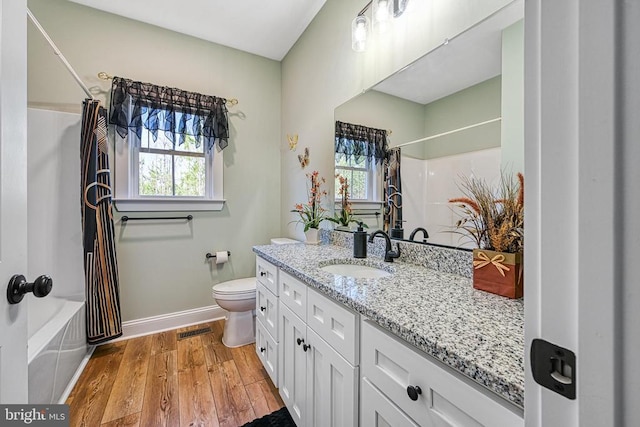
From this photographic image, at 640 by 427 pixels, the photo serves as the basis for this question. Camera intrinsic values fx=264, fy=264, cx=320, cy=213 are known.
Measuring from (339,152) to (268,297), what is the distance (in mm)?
1128

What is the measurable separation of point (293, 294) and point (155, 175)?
1.91 metres

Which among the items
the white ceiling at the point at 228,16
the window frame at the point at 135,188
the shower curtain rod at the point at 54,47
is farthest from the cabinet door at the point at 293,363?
the white ceiling at the point at 228,16

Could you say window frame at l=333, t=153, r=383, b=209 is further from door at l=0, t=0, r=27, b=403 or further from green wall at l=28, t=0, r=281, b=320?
door at l=0, t=0, r=27, b=403

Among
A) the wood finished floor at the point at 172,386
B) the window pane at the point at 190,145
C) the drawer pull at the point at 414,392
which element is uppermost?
the window pane at the point at 190,145

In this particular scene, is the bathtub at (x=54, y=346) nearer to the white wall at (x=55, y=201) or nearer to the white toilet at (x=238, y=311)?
the white wall at (x=55, y=201)

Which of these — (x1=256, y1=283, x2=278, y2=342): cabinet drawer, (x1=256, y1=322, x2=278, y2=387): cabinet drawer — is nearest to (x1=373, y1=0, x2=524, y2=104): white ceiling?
(x1=256, y1=283, x2=278, y2=342): cabinet drawer

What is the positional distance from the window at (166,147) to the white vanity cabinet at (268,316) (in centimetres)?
117

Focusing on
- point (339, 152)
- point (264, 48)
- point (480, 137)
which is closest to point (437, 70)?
point (480, 137)

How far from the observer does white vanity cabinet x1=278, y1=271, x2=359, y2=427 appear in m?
0.90

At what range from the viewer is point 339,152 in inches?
77.1

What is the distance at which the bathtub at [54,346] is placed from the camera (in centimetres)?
128

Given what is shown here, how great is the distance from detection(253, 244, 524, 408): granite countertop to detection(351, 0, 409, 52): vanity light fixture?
134 cm

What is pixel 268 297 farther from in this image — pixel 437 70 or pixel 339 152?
pixel 437 70

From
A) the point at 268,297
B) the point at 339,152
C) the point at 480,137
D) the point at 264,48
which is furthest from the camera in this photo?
the point at 264,48
